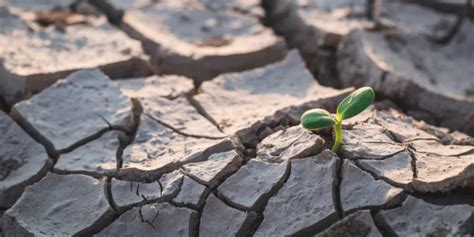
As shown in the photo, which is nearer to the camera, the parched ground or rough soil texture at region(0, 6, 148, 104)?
the parched ground

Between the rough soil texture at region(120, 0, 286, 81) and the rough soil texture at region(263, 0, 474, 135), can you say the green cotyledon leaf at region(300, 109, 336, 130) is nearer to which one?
the rough soil texture at region(263, 0, 474, 135)

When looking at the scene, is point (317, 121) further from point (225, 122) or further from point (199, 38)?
point (199, 38)

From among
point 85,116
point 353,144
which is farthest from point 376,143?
point 85,116

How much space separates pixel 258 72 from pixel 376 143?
38.9 inches

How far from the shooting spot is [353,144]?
7.45 ft

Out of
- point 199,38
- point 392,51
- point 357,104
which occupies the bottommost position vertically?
point 199,38

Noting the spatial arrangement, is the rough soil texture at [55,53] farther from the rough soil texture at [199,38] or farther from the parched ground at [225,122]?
the rough soil texture at [199,38]

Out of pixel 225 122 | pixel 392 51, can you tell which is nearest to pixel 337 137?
pixel 225 122

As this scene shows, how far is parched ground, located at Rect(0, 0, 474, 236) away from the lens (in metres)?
2.15

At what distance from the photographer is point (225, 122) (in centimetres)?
273

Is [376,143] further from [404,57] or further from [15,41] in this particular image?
[15,41]

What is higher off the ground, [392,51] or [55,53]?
[392,51]

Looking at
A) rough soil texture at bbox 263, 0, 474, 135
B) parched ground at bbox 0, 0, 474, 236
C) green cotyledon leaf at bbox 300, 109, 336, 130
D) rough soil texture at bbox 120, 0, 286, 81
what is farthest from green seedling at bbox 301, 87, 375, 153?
rough soil texture at bbox 120, 0, 286, 81

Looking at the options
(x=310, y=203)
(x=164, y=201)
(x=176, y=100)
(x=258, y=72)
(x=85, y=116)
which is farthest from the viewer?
(x=258, y=72)
